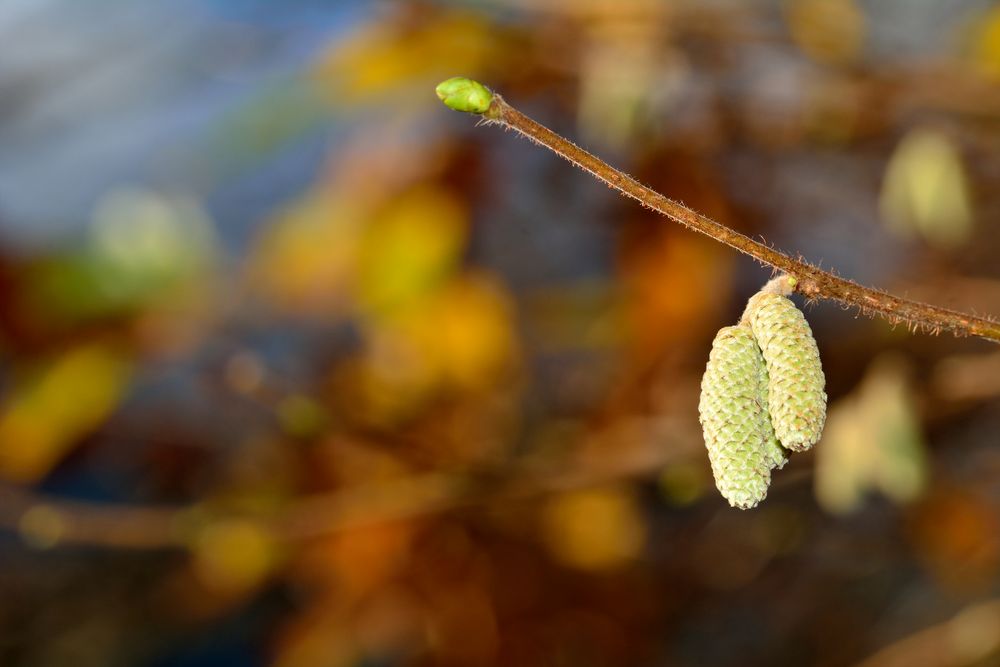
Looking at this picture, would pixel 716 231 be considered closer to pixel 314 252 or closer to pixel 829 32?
pixel 314 252

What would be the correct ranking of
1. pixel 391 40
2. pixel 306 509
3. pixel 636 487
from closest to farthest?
pixel 391 40 → pixel 306 509 → pixel 636 487

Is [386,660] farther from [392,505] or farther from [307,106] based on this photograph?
[307,106]

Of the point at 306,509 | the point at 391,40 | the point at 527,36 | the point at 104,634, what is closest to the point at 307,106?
the point at 391,40

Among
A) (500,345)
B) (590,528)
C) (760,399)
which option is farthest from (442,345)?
(760,399)

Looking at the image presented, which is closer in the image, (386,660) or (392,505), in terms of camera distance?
(392,505)

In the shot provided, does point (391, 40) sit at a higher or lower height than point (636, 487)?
higher

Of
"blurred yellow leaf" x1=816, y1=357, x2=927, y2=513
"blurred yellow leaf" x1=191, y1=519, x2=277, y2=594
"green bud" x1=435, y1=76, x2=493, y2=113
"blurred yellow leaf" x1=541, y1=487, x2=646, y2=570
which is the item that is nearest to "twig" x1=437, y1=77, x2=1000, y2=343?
"green bud" x1=435, y1=76, x2=493, y2=113
